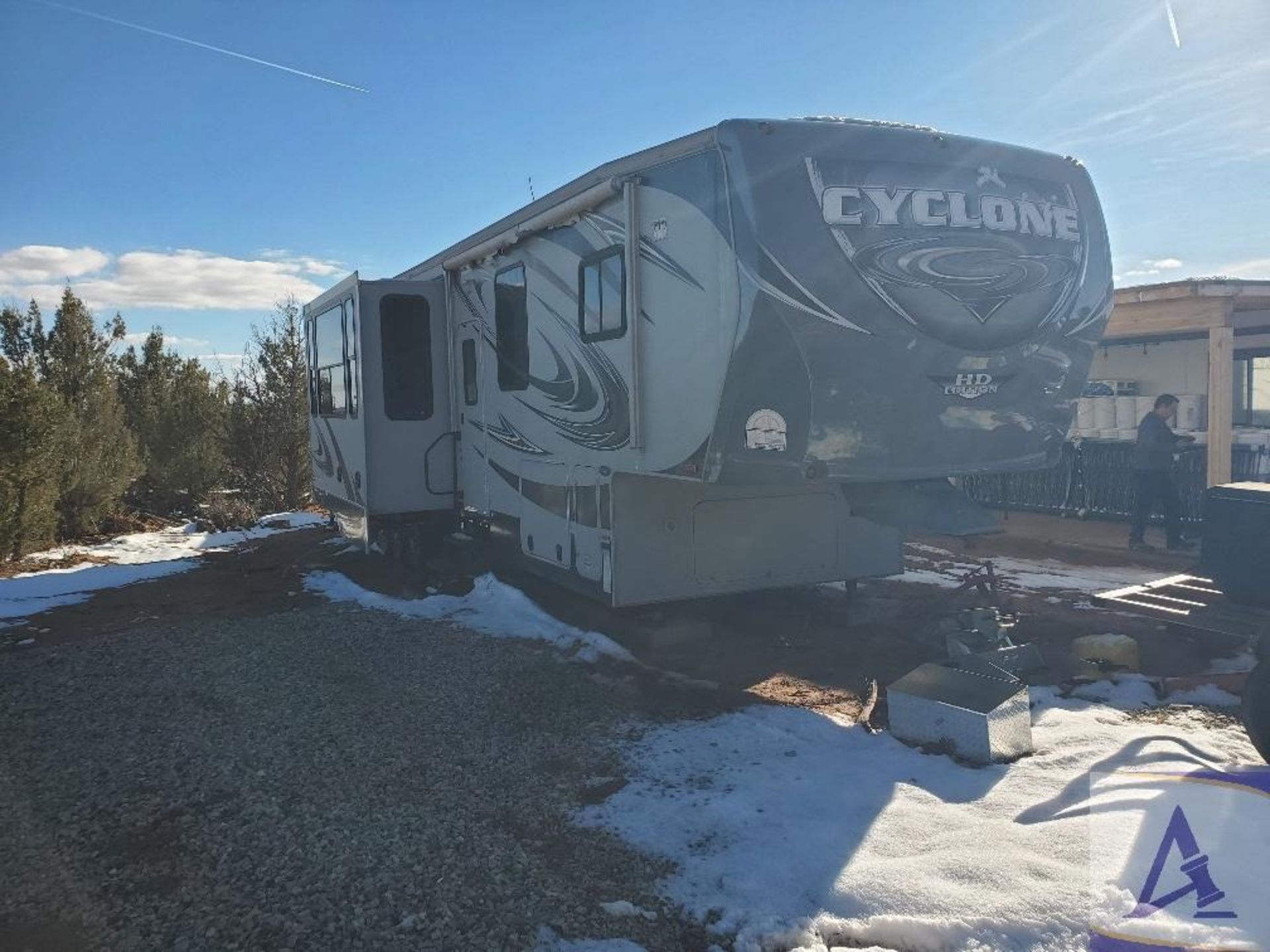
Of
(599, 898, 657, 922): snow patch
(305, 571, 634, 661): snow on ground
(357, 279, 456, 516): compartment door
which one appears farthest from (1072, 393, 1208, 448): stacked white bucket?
(599, 898, 657, 922): snow patch

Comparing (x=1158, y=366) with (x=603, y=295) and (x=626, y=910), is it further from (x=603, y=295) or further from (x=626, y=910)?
(x=626, y=910)

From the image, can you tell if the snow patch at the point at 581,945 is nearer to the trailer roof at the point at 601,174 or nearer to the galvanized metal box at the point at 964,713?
the galvanized metal box at the point at 964,713

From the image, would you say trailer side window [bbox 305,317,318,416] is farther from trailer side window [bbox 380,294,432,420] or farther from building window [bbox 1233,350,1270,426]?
building window [bbox 1233,350,1270,426]

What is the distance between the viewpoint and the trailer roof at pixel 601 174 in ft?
16.1

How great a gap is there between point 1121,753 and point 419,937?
3.10 metres

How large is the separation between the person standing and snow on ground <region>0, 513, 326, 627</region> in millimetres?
10512

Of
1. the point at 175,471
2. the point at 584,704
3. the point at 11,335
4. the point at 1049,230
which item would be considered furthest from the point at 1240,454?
the point at 11,335

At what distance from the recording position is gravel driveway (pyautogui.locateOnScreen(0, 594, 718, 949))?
3062mm

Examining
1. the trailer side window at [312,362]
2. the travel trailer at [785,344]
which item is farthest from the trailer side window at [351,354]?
the travel trailer at [785,344]

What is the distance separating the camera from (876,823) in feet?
11.7

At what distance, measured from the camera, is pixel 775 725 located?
477 centimetres

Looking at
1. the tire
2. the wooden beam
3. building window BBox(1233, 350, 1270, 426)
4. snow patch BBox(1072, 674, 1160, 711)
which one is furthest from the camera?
building window BBox(1233, 350, 1270, 426)

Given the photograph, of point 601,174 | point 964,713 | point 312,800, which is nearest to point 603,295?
point 601,174

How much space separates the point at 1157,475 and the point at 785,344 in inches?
273
